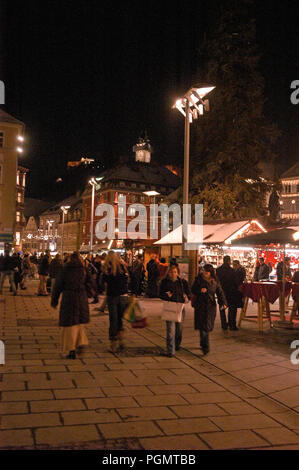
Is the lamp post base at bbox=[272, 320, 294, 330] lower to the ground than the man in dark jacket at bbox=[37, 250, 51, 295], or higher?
lower

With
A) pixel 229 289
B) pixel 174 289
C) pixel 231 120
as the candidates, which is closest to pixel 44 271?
pixel 229 289

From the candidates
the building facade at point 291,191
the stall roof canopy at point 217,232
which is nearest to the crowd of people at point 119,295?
the stall roof canopy at point 217,232

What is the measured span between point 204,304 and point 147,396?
2973 millimetres

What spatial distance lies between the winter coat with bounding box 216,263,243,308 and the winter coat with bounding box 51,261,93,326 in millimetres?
4239

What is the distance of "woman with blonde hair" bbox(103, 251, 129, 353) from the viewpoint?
8.43 meters

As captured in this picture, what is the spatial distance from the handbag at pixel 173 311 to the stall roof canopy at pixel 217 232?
9.18m

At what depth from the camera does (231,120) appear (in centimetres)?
2864

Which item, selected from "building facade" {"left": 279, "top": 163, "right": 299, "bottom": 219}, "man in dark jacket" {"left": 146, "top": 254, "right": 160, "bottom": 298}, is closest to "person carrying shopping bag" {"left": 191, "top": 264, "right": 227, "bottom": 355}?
"man in dark jacket" {"left": 146, "top": 254, "right": 160, "bottom": 298}

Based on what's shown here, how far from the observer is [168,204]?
102ft

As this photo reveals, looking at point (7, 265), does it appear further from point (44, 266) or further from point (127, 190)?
point (127, 190)

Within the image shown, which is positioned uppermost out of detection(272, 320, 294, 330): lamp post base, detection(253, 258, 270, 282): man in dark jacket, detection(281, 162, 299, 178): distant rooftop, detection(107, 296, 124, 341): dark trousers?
detection(281, 162, 299, 178): distant rooftop

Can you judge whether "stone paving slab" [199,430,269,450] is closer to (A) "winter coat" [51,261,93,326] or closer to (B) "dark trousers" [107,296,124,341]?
(A) "winter coat" [51,261,93,326]
